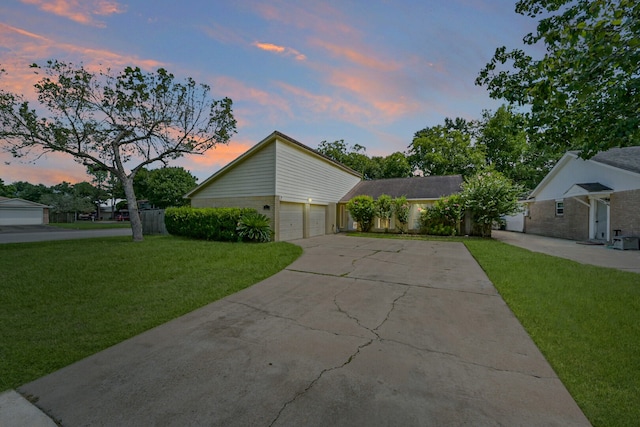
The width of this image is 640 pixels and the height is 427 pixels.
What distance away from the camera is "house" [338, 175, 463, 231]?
17156mm

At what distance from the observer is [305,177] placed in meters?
15.1

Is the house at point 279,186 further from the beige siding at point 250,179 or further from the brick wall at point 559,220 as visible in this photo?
the brick wall at point 559,220

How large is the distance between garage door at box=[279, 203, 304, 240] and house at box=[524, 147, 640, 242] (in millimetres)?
11859

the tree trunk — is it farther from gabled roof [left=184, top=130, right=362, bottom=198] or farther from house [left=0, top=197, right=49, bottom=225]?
house [left=0, top=197, right=49, bottom=225]

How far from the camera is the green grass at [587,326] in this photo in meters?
2.17

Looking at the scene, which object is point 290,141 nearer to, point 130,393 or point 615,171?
point 130,393

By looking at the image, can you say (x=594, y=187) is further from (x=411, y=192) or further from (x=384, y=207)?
(x=384, y=207)

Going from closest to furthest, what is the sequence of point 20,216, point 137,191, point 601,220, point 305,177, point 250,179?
point 601,220 < point 250,179 < point 305,177 < point 20,216 < point 137,191

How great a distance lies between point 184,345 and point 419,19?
9272mm

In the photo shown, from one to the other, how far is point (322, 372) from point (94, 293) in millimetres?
4972

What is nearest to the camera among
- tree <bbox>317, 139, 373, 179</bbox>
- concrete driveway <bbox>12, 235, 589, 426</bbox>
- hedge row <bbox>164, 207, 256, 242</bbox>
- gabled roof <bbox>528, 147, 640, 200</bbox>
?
concrete driveway <bbox>12, 235, 589, 426</bbox>

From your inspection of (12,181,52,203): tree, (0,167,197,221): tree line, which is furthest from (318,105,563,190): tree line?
(12,181,52,203): tree

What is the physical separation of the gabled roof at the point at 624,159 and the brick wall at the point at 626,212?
1.11m

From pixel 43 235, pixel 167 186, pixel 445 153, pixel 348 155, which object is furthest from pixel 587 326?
pixel 167 186
